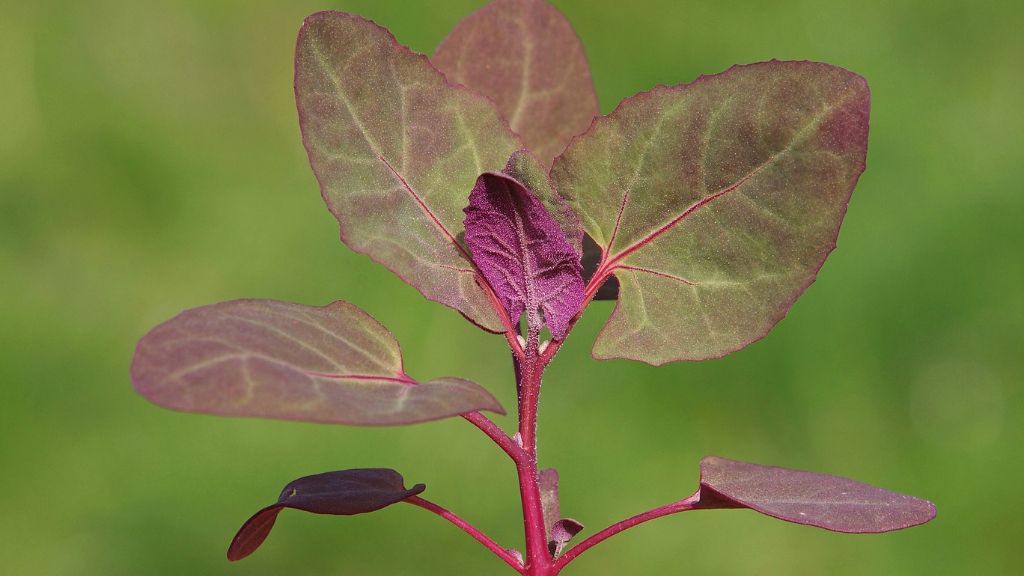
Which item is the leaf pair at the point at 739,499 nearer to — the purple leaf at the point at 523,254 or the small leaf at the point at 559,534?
the small leaf at the point at 559,534

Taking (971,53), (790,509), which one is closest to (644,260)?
(790,509)

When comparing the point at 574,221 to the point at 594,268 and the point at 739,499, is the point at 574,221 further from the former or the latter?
the point at 739,499

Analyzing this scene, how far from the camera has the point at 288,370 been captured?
1.90 ft

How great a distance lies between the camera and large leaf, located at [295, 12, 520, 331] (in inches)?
27.1

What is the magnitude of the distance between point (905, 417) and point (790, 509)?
2.04 m

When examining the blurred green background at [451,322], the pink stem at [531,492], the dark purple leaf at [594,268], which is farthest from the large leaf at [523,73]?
the blurred green background at [451,322]

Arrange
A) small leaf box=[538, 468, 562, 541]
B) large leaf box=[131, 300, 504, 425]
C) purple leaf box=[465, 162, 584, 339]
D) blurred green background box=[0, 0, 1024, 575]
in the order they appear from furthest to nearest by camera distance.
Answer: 1. blurred green background box=[0, 0, 1024, 575]
2. small leaf box=[538, 468, 562, 541]
3. purple leaf box=[465, 162, 584, 339]
4. large leaf box=[131, 300, 504, 425]

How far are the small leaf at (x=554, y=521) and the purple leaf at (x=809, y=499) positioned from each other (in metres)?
0.09

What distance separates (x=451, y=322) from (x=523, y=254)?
2174mm

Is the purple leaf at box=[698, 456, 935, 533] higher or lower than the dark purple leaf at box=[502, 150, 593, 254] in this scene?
lower

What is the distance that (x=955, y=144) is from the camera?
3.02m

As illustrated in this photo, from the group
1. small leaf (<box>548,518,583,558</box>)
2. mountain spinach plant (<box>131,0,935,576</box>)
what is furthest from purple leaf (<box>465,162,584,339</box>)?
small leaf (<box>548,518,583,558</box>)

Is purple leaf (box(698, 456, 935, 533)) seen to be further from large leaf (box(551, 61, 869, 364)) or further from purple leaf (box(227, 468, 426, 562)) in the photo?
purple leaf (box(227, 468, 426, 562))

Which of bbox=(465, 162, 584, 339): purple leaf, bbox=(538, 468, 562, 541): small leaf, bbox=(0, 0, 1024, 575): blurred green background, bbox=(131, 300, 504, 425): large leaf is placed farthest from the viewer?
bbox=(0, 0, 1024, 575): blurred green background
